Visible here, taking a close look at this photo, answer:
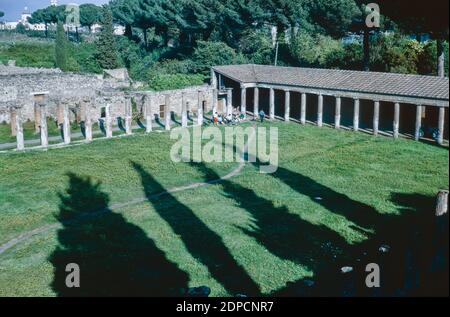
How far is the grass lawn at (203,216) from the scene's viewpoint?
48.3 ft

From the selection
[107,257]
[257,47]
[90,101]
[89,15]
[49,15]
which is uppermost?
[49,15]

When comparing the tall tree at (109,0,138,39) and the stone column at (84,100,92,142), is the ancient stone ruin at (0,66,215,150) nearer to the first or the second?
the stone column at (84,100,92,142)

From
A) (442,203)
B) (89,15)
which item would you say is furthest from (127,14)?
(442,203)

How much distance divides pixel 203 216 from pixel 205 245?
2.70m

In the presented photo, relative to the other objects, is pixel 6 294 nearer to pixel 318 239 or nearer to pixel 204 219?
pixel 204 219

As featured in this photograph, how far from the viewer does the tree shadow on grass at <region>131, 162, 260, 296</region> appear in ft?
46.5

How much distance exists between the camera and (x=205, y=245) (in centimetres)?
1686

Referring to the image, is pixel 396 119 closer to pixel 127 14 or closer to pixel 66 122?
pixel 66 122

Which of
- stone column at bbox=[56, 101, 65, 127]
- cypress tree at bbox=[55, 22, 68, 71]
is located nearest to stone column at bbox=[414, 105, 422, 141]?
stone column at bbox=[56, 101, 65, 127]

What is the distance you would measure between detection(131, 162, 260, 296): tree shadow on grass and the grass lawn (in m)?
0.05

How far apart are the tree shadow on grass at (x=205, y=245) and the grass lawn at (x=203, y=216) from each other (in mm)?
51

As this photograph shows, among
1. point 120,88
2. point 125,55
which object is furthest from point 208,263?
point 125,55

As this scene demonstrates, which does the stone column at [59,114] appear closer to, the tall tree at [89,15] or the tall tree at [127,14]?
the tall tree at [127,14]
